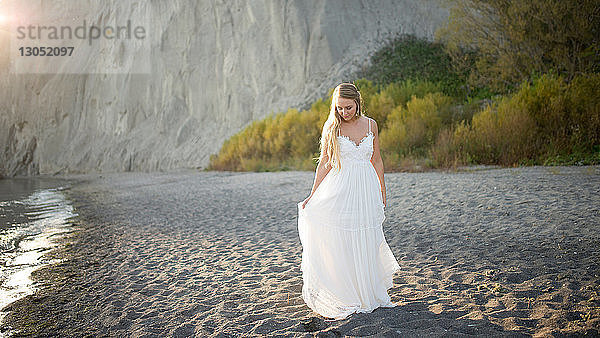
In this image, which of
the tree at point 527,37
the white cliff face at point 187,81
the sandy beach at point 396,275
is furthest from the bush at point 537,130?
the white cliff face at point 187,81

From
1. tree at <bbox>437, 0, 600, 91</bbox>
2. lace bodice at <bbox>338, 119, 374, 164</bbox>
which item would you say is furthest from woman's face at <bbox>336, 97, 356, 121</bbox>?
tree at <bbox>437, 0, 600, 91</bbox>

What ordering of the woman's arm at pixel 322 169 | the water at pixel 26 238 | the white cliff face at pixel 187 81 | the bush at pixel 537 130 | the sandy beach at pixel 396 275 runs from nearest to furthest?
the sandy beach at pixel 396 275 < the woman's arm at pixel 322 169 < the water at pixel 26 238 < the bush at pixel 537 130 < the white cliff face at pixel 187 81

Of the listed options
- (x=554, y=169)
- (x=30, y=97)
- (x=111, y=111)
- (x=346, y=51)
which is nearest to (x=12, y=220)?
(x=554, y=169)

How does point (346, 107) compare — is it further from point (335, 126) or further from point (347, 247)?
point (347, 247)

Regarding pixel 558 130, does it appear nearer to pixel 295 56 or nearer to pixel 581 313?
pixel 581 313

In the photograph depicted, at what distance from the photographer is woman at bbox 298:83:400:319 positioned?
3408 mm

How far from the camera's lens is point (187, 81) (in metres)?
26.1

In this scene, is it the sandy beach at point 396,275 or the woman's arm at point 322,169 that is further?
the woman's arm at point 322,169

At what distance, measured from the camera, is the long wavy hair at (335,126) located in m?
3.43

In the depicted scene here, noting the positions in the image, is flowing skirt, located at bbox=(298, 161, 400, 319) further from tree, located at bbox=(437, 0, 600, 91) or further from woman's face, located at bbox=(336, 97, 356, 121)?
tree, located at bbox=(437, 0, 600, 91)

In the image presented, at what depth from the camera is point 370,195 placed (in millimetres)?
3461

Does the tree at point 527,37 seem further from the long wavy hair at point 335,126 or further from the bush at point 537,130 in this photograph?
the long wavy hair at point 335,126

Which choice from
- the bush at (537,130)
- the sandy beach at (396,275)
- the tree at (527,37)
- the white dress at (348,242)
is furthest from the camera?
the tree at (527,37)

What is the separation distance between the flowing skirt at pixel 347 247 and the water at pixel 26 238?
2.70 m
